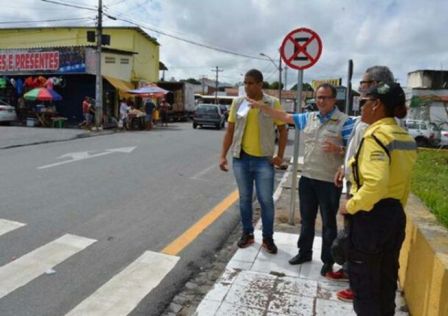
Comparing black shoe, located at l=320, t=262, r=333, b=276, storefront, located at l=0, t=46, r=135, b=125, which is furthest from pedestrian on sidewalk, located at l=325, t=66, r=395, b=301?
storefront, located at l=0, t=46, r=135, b=125

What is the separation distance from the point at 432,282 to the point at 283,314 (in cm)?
116

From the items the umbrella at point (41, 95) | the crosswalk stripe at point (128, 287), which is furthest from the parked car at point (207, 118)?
the crosswalk stripe at point (128, 287)

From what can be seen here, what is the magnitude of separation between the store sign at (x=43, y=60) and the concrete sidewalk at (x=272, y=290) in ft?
74.9

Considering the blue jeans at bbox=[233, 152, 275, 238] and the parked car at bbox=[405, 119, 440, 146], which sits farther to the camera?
the parked car at bbox=[405, 119, 440, 146]

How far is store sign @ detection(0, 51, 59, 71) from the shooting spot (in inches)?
1022

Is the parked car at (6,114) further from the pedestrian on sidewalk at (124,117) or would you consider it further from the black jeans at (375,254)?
the black jeans at (375,254)

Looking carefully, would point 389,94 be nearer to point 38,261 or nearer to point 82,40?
point 38,261

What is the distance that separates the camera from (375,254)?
9.70 feet

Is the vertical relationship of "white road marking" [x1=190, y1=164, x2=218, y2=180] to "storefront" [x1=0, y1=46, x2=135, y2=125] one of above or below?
below

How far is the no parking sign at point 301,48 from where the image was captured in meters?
5.89

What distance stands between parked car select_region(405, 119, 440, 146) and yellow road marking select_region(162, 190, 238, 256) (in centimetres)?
1830

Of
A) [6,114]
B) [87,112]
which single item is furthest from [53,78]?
[87,112]

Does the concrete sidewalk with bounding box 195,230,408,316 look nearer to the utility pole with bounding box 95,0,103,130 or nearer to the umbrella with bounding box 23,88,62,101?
the utility pole with bounding box 95,0,103,130

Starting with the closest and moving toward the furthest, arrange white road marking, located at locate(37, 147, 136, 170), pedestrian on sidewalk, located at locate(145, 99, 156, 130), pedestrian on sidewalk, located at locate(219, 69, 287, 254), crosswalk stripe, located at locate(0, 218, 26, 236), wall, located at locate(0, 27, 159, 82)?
pedestrian on sidewalk, located at locate(219, 69, 287, 254) → crosswalk stripe, located at locate(0, 218, 26, 236) → white road marking, located at locate(37, 147, 136, 170) → pedestrian on sidewalk, located at locate(145, 99, 156, 130) → wall, located at locate(0, 27, 159, 82)
